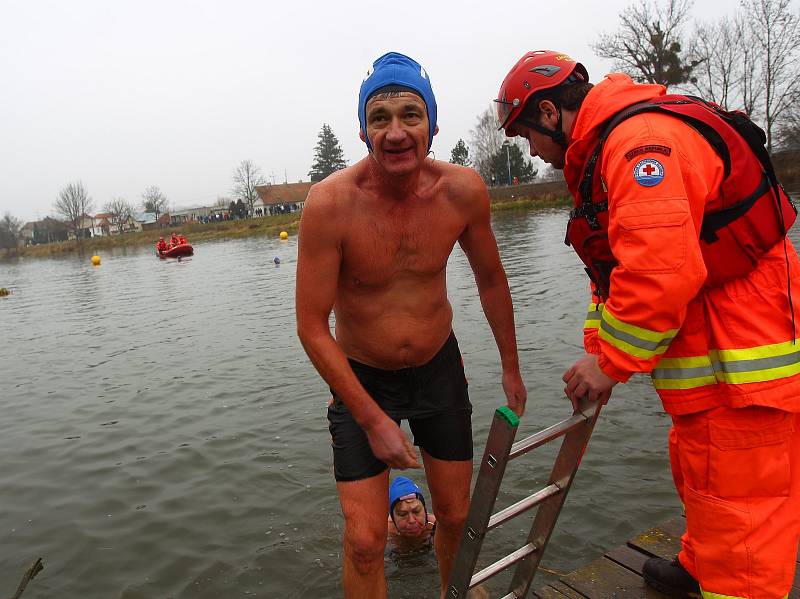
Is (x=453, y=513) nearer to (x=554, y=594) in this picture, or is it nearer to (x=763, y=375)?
(x=554, y=594)

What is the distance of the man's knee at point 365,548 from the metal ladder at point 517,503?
0.41 metres

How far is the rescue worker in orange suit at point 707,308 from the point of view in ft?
6.75

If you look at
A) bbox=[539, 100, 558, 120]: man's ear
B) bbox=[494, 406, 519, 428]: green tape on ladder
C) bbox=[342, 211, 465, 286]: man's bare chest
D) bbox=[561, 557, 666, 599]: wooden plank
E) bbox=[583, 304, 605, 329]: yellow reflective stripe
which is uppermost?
bbox=[539, 100, 558, 120]: man's ear

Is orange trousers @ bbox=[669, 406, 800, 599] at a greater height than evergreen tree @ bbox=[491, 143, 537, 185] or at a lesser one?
lesser

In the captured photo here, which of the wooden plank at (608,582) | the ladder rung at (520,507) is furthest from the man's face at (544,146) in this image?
the wooden plank at (608,582)

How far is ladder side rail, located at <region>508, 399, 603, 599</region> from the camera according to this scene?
8.54 feet

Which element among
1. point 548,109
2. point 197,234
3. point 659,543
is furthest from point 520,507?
point 197,234

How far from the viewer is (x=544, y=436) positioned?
2484 mm

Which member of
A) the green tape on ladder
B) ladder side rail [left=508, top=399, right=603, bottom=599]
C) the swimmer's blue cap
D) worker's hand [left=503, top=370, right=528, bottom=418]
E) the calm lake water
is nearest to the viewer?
the green tape on ladder

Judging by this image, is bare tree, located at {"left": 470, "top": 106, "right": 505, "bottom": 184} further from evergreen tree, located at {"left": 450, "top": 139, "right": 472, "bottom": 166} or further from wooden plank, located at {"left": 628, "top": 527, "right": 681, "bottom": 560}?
wooden plank, located at {"left": 628, "top": 527, "right": 681, "bottom": 560}

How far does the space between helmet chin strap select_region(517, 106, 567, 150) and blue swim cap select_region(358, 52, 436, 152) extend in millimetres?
544

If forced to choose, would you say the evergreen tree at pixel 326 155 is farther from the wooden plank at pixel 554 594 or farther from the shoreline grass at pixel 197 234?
the wooden plank at pixel 554 594

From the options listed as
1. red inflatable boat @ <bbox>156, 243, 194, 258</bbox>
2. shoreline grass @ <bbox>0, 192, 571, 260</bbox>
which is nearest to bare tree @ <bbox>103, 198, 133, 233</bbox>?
shoreline grass @ <bbox>0, 192, 571, 260</bbox>

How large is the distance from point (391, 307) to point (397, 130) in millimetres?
925
